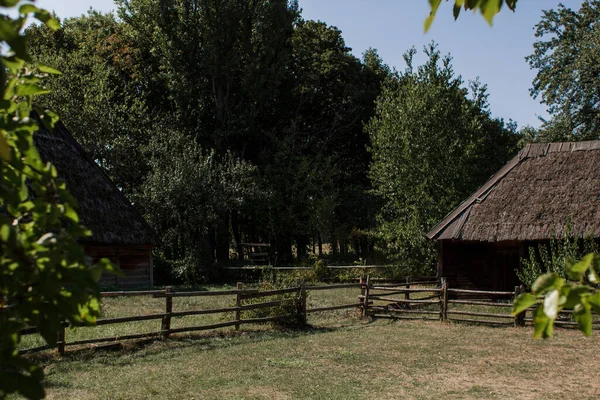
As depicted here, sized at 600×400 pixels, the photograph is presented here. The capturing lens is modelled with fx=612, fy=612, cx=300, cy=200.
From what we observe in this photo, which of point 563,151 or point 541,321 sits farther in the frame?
point 563,151

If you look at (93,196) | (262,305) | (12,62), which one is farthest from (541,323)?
(93,196)

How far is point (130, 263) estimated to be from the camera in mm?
24359

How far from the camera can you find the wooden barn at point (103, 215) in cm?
2209

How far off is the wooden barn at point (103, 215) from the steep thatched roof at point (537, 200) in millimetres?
11360

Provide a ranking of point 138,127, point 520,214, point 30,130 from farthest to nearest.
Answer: point 138,127 < point 520,214 < point 30,130

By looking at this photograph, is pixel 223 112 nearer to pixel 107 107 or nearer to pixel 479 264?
pixel 107 107

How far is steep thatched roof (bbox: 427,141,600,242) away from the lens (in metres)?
19.2

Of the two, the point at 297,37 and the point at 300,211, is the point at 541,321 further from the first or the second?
the point at 297,37

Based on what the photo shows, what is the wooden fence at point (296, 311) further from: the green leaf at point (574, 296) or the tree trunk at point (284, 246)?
the tree trunk at point (284, 246)

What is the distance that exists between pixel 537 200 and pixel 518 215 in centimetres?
90

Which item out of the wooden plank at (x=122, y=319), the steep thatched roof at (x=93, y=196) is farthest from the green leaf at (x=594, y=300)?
the steep thatched roof at (x=93, y=196)

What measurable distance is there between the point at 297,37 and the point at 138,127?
13234mm

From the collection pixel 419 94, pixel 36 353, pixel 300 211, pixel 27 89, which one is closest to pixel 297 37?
pixel 300 211

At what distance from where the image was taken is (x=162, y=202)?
1138 inches
